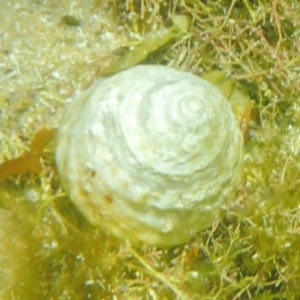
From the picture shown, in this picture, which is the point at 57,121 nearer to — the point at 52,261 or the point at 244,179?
the point at 52,261

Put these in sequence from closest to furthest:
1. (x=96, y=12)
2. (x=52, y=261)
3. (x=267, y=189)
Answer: (x=52, y=261), (x=267, y=189), (x=96, y=12)

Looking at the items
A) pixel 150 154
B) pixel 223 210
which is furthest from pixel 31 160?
pixel 223 210

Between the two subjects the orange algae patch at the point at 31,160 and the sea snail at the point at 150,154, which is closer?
the sea snail at the point at 150,154

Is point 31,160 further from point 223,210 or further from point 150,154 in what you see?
point 223,210

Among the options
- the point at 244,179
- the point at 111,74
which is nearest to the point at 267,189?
the point at 244,179

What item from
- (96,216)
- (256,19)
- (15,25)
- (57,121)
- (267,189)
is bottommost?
(267,189)
